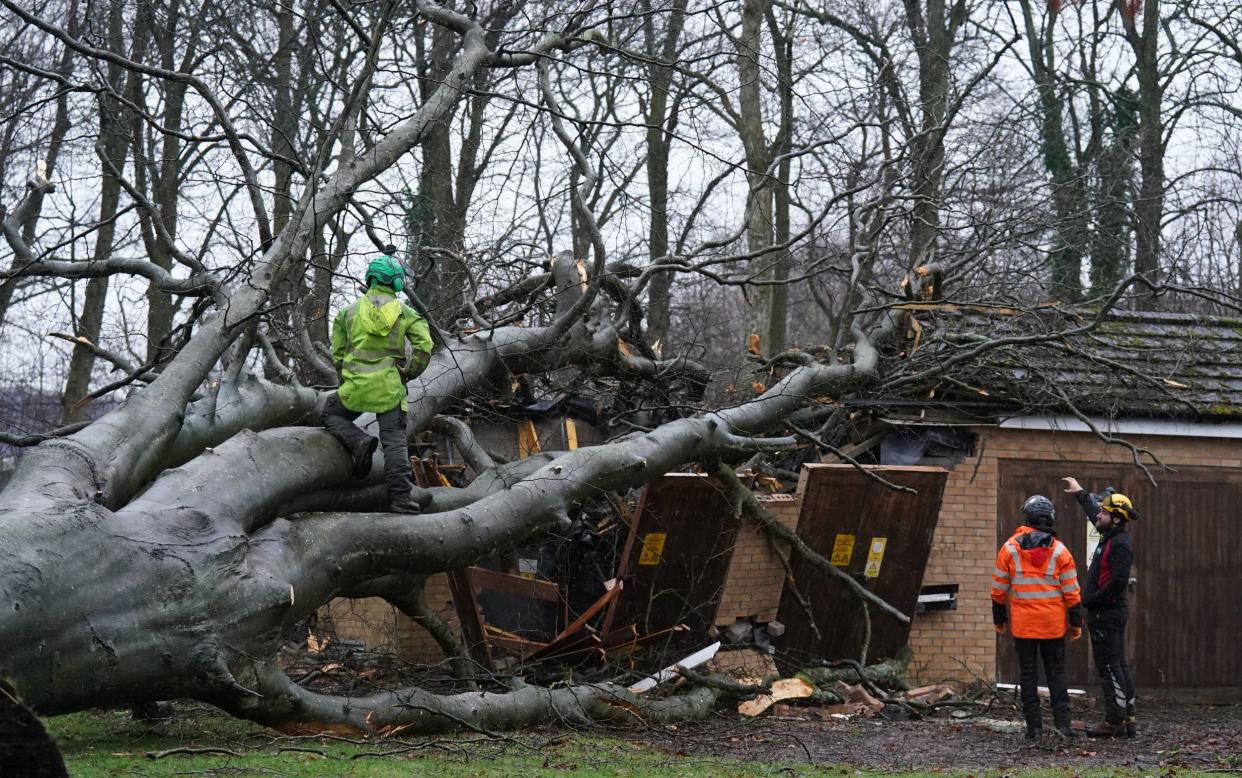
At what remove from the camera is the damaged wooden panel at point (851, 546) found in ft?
38.2

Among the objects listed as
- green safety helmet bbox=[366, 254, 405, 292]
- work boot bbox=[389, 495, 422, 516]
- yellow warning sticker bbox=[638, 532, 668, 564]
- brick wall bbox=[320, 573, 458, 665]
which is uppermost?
green safety helmet bbox=[366, 254, 405, 292]

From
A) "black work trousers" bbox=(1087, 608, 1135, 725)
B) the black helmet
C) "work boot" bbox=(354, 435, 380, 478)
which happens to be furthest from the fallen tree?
"black work trousers" bbox=(1087, 608, 1135, 725)

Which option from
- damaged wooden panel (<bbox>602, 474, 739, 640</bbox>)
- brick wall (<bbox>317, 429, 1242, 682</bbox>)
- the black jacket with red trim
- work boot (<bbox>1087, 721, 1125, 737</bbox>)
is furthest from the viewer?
brick wall (<bbox>317, 429, 1242, 682</bbox>)

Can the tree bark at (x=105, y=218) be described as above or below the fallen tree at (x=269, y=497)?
above

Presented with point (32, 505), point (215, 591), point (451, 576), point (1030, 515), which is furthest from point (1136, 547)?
point (32, 505)

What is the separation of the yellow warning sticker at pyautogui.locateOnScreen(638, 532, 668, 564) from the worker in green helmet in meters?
3.27

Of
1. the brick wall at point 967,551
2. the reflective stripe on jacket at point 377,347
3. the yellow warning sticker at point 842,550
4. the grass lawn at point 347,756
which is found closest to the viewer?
the grass lawn at point 347,756

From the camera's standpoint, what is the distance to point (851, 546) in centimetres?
1179

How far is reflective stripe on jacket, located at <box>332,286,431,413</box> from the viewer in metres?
7.66

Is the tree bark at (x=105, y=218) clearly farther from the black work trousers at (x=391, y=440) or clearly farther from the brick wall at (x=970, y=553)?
the brick wall at (x=970, y=553)

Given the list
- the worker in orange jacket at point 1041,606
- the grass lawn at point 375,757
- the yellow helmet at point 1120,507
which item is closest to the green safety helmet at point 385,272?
the grass lawn at point 375,757

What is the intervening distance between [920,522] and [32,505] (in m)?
8.01

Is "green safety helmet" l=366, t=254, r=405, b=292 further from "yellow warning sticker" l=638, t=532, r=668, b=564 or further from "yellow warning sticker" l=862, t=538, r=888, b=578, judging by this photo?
"yellow warning sticker" l=862, t=538, r=888, b=578

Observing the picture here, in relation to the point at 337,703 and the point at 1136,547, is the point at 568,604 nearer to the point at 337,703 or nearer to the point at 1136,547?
the point at 337,703
